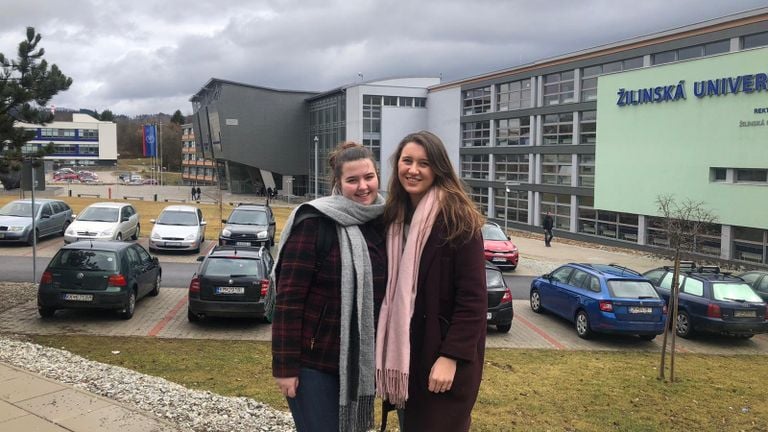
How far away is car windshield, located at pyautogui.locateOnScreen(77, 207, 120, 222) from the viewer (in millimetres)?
21266

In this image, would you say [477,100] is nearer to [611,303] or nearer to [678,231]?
[611,303]

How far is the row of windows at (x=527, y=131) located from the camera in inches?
1468

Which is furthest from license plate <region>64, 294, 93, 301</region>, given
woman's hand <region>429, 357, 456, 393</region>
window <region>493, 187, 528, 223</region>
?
window <region>493, 187, 528, 223</region>

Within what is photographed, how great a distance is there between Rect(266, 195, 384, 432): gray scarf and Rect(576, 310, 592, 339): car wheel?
10.7 metres

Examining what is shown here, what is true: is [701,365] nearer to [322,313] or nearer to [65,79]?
[322,313]

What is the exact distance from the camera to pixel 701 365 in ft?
36.5

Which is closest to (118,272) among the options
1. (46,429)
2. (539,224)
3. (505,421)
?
(46,429)

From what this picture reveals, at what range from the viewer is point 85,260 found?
36.4 feet

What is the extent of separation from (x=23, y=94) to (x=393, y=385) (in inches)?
424

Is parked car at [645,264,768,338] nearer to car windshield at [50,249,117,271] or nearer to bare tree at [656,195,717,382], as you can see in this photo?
bare tree at [656,195,717,382]

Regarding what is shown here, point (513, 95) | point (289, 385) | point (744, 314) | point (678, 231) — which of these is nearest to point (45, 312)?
point (289, 385)

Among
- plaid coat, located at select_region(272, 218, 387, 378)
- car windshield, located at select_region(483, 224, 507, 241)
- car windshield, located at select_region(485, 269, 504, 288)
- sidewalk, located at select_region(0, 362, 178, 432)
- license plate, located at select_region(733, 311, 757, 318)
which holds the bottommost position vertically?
license plate, located at select_region(733, 311, 757, 318)

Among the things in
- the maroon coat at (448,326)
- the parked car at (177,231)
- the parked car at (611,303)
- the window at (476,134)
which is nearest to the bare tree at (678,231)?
the parked car at (611,303)

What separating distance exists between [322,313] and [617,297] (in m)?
10.8
